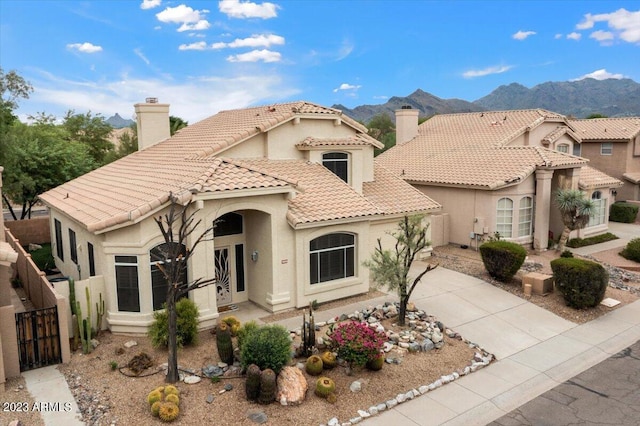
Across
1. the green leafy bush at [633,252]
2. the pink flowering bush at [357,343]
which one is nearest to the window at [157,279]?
the pink flowering bush at [357,343]

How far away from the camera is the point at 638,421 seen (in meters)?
10.4

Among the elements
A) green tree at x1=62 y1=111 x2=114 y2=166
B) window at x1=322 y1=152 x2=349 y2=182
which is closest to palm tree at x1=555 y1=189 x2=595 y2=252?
window at x1=322 y1=152 x2=349 y2=182

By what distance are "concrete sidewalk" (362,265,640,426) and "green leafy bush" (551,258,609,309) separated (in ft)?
2.37

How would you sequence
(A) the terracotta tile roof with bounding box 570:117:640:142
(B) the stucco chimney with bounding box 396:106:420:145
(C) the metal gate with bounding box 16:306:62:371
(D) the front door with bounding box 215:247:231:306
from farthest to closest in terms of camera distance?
(A) the terracotta tile roof with bounding box 570:117:640:142 → (B) the stucco chimney with bounding box 396:106:420:145 → (D) the front door with bounding box 215:247:231:306 → (C) the metal gate with bounding box 16:306:62:371

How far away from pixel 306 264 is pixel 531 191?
1378 cm

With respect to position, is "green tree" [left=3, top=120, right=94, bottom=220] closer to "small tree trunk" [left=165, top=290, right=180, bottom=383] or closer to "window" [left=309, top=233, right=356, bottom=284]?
"window" [left=309, top=233, right=356, bottom=284]

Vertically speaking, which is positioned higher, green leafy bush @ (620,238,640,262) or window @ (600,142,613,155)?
window @ (600,142,613,155)

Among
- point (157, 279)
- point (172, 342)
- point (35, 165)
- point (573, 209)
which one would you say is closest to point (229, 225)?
point (157, 279)

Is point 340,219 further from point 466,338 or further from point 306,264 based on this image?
point 466,338

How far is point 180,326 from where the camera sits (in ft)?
42.3

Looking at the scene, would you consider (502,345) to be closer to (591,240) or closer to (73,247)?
(73,247)

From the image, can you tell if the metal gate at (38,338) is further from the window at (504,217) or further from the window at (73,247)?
the window at (504,217)

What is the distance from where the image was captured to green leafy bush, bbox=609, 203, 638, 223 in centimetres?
3300

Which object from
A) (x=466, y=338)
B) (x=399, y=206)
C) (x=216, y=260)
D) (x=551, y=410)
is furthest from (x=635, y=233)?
(x=216, y=260)
